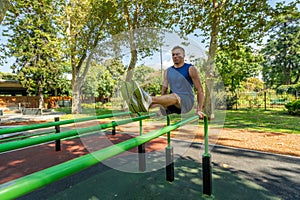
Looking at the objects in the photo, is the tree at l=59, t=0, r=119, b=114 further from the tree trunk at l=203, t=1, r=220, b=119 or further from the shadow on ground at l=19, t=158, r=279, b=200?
the shadow on ground at l=19, t=158, r=279, b=200

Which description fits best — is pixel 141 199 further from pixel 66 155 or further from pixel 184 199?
pixel 66 155

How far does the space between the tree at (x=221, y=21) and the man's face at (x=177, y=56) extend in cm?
405

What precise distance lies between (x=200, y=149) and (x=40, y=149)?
3704mm

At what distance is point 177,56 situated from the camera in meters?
2.45

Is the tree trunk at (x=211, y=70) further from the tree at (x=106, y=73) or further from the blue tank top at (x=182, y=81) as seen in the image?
the blue tank top at (x=182, y=81)

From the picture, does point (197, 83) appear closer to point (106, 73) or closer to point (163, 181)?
point (163, 181)

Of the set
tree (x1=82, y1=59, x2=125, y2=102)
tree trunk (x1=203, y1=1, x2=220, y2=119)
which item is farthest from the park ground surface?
tree trunk (x1=203, y1=1, x2=220, y2=119)

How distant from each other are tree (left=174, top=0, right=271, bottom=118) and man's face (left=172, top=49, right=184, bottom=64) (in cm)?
405

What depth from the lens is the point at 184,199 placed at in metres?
2.02

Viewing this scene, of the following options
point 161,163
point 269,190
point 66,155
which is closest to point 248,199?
point 269,190

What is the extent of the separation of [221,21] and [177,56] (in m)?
5.96

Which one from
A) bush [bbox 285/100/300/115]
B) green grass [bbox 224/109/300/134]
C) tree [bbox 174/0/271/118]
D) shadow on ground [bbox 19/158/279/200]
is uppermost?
tree [bbox 174/0/271/118]

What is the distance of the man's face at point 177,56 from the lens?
245 centimetres

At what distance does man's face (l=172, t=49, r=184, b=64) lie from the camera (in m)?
2.45
